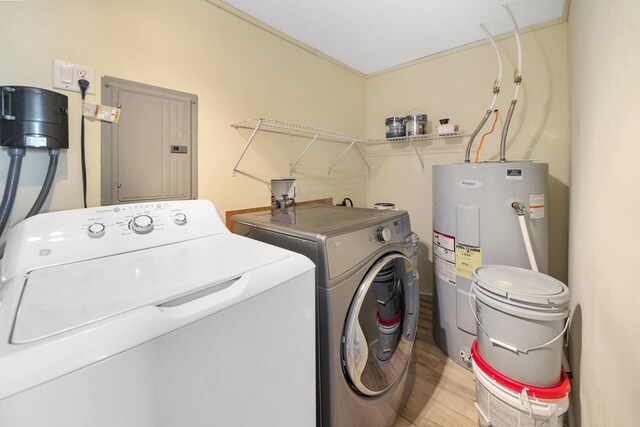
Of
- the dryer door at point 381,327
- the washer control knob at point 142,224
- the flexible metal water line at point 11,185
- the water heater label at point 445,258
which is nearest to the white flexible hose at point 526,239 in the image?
the water heater label at point 445,258

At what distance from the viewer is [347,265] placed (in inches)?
40.8

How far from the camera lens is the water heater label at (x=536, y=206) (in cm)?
154

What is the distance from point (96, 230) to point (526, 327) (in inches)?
67.3

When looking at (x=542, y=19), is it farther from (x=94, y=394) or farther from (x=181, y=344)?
(x=94, y=394)

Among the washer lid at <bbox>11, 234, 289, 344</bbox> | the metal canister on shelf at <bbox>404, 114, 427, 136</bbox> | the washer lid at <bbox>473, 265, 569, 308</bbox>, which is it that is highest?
the metal canister on shelf at <bbox>404, 114, 427, 136</bbox>

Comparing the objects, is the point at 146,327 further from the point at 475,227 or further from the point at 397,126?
the point at 397,126

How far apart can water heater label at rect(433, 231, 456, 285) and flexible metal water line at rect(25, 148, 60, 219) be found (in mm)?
2098

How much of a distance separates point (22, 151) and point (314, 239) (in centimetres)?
118

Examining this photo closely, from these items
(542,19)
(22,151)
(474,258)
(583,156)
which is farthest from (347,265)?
(542,19)

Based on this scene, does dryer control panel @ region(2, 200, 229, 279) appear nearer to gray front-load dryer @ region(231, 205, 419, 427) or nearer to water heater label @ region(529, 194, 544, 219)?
gray front-load dryer @ region(231, 205, 419, 427)

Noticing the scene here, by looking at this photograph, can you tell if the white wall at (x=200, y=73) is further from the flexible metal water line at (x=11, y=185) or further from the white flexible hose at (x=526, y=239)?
the white flexible hose at (x=526, y=239)

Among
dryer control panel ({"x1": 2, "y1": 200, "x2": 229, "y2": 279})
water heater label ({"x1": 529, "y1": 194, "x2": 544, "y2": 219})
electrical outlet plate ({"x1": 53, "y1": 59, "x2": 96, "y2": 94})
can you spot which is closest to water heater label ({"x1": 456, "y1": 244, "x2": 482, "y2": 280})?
water heater label ({"x1": 529, "y1": 194, "x2": 544, "y2": 219})

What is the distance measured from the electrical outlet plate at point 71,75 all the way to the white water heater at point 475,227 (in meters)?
1.98

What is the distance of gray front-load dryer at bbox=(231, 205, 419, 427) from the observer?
A: 0.99m
